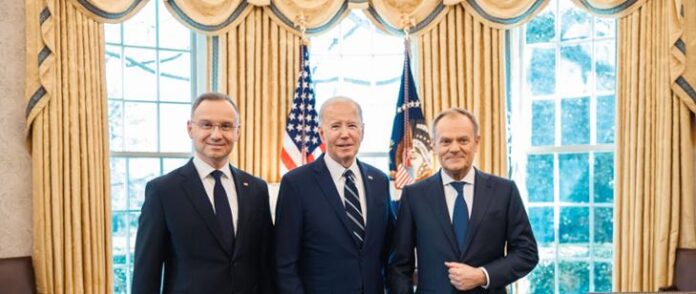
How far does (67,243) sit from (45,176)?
0.52 meters

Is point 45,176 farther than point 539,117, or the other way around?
point 539,117

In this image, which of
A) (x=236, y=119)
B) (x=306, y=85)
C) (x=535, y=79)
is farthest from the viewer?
(x=535, y=79)

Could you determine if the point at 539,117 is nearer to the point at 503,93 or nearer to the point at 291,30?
the point at 503,93

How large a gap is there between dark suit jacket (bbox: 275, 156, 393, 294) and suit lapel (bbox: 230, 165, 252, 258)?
15 centimetres

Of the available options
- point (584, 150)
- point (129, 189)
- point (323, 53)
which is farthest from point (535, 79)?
point (129, 189)

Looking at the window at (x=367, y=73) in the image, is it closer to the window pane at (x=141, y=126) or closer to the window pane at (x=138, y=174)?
the window pane at (x=141, y=126)

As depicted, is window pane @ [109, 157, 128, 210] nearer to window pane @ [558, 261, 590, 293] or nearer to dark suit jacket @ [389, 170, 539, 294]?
dark suit jacket @ [389, 170, 539, 294]

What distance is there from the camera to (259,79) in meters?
5.28

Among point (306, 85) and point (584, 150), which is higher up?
point (306, 85)

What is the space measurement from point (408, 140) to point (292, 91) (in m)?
1.08

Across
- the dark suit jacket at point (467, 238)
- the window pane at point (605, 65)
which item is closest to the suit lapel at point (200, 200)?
the dark suit jacket at point (467, 238)

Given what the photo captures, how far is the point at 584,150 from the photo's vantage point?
18.1 feet

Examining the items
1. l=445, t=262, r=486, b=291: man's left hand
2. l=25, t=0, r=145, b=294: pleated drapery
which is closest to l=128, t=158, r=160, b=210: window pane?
l=25, t=0, r=145, b=294: pleated drapery

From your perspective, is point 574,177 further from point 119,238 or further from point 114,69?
point 114,69
